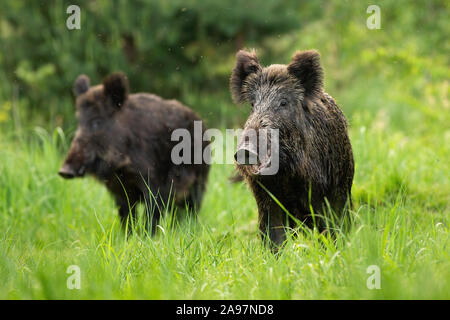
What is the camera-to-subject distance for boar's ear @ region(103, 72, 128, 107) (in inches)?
218

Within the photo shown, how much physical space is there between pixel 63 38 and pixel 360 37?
22.7 ft

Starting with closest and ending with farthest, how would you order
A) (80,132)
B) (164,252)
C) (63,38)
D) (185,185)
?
(164,252) → (80,132) → (185,185) → (63,38)

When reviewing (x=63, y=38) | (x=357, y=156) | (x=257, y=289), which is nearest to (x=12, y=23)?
(x=63, y=38)

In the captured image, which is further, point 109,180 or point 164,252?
point 109,180

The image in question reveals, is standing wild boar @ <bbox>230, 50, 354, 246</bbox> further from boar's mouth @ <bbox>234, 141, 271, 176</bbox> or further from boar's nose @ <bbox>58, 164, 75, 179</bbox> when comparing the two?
boar's nose @ <bbox>58, 164, 75, 179</bbox>

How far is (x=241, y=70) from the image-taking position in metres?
4.31

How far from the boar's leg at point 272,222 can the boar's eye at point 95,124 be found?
2298mm

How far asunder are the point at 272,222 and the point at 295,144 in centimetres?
61

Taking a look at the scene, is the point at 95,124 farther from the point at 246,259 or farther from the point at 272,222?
the point at 246,259

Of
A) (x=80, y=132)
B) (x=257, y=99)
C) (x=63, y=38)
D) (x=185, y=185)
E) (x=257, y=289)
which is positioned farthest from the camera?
(x=63, y=38)

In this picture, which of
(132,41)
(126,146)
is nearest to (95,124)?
(126,146)

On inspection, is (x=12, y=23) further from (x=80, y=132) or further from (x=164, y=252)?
(x=164, y=252)

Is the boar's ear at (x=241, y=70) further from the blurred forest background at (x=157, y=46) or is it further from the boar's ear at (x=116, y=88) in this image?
the blurred forest background at (x=157, y=46)

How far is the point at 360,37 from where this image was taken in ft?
41.3
